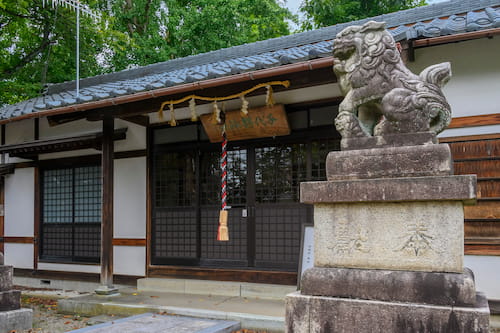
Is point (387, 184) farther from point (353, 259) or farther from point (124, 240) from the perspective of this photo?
point (124, 240)

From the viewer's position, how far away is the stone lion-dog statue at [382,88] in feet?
12.3

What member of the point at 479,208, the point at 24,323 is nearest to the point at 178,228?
the point at 24,323

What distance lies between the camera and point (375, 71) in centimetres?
390

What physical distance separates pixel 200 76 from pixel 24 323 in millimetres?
4813

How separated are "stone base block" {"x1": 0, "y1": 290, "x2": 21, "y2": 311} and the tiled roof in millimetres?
3550

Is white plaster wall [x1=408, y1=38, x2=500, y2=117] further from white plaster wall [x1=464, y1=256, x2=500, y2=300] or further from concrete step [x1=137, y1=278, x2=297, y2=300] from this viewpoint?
concrete step [x1=137, y1=278, x2=297, y2=300]

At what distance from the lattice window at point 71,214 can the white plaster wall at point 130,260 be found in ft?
2.58

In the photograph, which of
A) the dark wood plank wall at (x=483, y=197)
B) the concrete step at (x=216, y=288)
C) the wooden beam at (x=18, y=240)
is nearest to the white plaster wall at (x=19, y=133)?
the wooden beam at (x=18, y=240)

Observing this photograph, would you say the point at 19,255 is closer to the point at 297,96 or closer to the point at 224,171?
the point at 224,171

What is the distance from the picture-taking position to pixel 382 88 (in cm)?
388

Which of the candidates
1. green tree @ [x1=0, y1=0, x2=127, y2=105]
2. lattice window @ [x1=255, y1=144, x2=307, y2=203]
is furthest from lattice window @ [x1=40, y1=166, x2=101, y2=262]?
green tree @ [x1=0, y1=0, x2=127, y2=105]

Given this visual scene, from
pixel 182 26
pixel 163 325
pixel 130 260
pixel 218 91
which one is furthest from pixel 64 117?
pixel 182 26

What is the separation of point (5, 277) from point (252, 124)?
4.79m

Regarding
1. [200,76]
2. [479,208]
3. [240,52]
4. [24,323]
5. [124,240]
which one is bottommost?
[24,323]
